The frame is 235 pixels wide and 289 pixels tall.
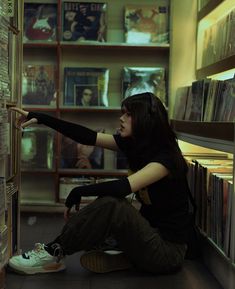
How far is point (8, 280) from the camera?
2125 mm

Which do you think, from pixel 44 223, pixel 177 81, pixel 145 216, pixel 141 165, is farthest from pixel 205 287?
pixel 177 81

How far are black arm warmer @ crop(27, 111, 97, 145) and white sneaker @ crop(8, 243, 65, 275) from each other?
1.92 ft

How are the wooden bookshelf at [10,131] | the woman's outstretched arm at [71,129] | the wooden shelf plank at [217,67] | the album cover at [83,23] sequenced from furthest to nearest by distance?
the album cover at [83,23]
the wooden shelf plank at [217,67]
the woman's outstretched arm at [71,129]
the wooden bookshelf at [10,131]

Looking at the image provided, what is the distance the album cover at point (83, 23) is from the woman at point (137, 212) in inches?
51.0

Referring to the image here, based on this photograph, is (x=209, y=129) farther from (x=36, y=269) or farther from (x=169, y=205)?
(x=36, y=269)

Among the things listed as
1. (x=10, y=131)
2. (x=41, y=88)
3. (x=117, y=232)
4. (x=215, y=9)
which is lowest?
(x=117, y=232)

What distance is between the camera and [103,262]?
2262 mm

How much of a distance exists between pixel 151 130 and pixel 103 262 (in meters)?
0.65

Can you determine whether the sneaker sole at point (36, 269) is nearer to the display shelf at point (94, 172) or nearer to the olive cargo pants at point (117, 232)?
the olive cargo pants at point (117, 232)

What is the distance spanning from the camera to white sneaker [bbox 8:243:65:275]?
220cm

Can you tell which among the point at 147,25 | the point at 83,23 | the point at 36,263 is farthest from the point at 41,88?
the point at 36,263

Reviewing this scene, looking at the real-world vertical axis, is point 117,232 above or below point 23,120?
below

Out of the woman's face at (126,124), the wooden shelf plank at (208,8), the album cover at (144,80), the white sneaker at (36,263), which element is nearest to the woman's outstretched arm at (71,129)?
the woman's face at (126,124)

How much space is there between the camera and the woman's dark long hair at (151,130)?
2221 mm
